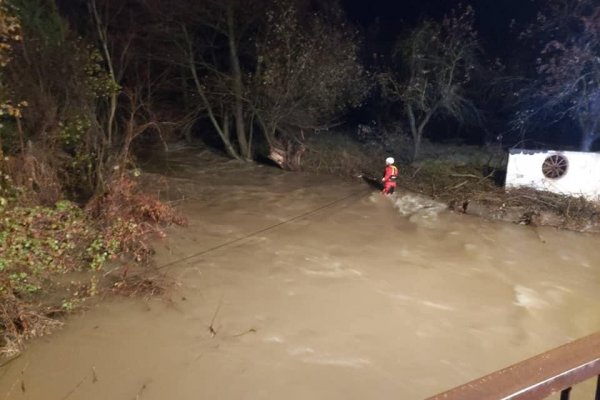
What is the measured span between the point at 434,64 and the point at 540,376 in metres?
12.0

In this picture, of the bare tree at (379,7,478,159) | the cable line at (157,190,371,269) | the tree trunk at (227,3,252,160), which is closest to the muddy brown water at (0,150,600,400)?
the cable line at (157,190,371,269)

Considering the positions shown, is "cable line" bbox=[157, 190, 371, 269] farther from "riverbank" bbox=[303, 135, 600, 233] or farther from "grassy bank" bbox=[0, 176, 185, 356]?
"riverbank" bbox=[303, 135, 600, 233]

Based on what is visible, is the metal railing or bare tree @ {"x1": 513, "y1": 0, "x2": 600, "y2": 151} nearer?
the metal railing

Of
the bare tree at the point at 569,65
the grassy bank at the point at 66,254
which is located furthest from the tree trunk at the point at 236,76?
A: the bare tree at the point at 569,65

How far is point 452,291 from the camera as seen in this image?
258 inches

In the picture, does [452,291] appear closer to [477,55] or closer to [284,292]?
[284,292]

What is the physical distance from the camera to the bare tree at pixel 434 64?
12.1m

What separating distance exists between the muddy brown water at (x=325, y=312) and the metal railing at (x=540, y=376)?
3.20m

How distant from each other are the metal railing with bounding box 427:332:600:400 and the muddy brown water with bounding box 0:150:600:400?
126 inches

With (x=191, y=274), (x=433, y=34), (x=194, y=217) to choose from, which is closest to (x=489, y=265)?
(x=191, y=274)

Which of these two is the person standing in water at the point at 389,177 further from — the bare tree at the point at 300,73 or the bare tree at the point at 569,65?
the bare tree at the point at 569,65

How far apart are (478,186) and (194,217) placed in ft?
19.9

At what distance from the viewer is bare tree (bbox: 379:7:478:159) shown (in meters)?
12.1

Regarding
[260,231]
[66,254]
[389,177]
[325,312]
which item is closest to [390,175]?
[389,177]
